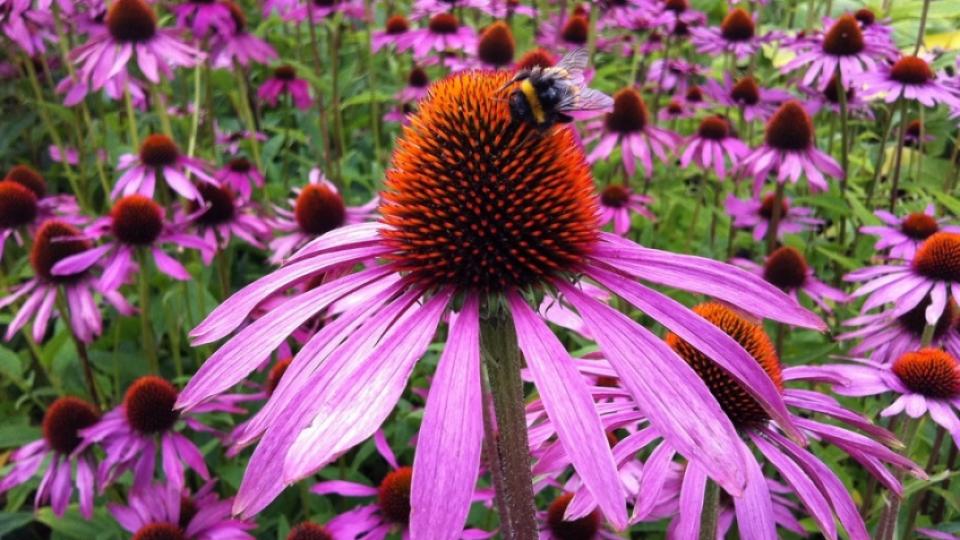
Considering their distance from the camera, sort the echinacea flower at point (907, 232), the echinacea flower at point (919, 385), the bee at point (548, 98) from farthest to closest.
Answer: the echinacea flower at point (907, 232) → the echinacea flower at point (919, 385) → the bee at point (548, 98)

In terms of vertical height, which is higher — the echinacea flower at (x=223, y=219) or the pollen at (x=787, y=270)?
the echinacea flower at (x=223, y=219)

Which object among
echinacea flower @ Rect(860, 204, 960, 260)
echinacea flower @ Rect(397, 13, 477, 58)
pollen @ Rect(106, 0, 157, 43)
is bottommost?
echinacea flower @ Rect(860, 204, 960, 260)

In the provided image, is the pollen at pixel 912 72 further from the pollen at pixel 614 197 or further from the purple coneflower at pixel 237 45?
the purple coneflower at pixel 237 45

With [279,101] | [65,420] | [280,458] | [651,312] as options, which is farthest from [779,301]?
[279,101]

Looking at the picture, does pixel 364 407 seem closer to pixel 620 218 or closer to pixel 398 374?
pixel 398 374

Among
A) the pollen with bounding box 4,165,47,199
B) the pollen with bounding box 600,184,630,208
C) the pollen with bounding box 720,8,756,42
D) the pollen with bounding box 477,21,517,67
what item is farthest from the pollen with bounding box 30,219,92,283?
the pollen with bounding box 720,8,756,42

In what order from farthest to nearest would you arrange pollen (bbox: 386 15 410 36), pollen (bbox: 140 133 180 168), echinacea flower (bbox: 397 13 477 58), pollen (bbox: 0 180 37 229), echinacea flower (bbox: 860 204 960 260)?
pollen (bbox: 386 15 410 36)
echinacea flower (bbox: 397 13 477 58)
pollen (bbox: 140 133 180 168)
pollen (bbox: 0 180 37 229)
echinacea flower (bbox: 860 204 960 260)

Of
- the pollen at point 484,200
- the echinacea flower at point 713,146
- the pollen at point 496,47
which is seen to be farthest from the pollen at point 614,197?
A: the pollen at point 484,200

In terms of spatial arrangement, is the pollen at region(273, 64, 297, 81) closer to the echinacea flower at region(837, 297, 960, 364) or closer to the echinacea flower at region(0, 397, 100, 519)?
the echinacea flower at region(0, 397, 100, 519)
